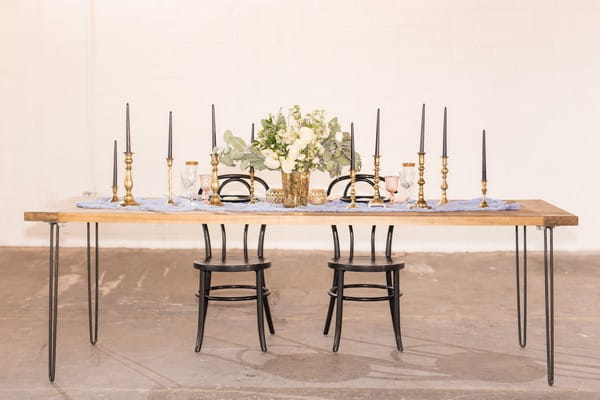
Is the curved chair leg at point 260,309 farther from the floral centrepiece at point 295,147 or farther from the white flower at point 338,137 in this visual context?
the white flower at point 338,137

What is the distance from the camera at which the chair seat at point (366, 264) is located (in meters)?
3.32

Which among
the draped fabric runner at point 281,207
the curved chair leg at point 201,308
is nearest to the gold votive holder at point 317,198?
the draped fabric runner at point 281,207

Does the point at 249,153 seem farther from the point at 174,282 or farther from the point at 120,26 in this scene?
the point at 120,26

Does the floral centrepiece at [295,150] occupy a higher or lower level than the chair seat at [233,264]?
higher

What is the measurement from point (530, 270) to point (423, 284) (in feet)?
3.17

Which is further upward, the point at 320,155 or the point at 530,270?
the point at 320,155

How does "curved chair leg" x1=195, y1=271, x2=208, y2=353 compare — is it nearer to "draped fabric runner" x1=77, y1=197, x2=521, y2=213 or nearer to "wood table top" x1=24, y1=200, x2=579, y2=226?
"draped fabric runner" x1=77, y1=197, x2=521, y2=213

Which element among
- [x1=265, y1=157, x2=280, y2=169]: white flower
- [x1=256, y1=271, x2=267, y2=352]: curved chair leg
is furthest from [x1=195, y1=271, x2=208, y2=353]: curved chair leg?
[x1=265, y1=157, x2=280, y2=169]: white flower

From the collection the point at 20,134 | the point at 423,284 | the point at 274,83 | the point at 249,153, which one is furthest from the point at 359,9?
the point at 249,153

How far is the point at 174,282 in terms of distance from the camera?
5.06 meters

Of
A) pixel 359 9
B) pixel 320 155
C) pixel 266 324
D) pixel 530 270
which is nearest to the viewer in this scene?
A: pixel 320 155

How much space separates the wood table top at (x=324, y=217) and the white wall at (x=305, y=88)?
335cm

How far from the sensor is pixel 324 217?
2832 mm

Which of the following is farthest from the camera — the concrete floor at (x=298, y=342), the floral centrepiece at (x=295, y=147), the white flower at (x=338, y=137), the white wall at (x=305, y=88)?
the white wall at (x=305, y=88)
